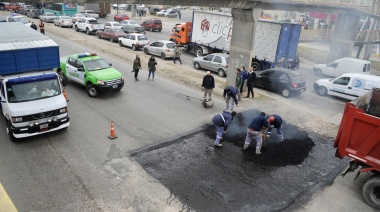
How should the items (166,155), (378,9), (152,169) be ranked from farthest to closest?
1. (378,9)
2. (166,155)
3. (152,169)

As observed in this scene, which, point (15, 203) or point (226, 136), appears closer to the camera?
point (15, 203)

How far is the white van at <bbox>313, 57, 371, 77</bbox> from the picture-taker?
2031 cm

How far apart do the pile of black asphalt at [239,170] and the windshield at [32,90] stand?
3.91 m

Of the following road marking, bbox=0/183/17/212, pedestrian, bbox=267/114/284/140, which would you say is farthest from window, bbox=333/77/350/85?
road marking, bbox=0/183/17/212

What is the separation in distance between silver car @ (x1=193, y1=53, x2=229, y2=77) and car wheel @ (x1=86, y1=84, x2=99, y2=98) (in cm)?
893

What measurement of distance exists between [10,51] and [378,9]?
30074 mm

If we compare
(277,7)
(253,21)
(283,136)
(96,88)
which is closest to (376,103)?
(283,136)

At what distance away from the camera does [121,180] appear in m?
8.64

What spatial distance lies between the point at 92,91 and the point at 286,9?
1231 cm

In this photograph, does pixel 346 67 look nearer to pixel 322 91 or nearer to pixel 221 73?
pixel 322 91

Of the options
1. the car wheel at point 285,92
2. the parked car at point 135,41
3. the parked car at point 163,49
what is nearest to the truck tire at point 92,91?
the car wheel at point 285,92

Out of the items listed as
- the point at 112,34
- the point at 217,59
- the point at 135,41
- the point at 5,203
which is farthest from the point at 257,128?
the point at 112,34

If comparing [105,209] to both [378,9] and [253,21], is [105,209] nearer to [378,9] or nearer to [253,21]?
[253,21]

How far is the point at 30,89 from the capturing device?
10625mm
